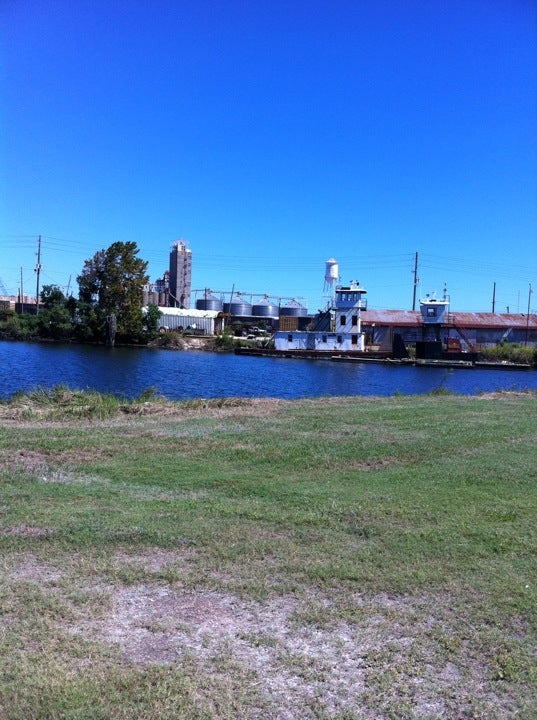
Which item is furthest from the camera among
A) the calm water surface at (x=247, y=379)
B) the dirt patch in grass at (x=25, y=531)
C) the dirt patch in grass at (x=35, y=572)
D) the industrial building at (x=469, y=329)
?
the industrial building at (x=469, y=329)

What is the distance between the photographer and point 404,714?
11.2 ft

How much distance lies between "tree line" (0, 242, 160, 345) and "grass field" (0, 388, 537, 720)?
2908 inches

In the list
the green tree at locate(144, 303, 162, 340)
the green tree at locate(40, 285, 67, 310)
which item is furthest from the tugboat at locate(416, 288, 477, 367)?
the green tree at locate(40, 285, 67, 310)

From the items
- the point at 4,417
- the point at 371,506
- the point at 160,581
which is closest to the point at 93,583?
the point at 160,581

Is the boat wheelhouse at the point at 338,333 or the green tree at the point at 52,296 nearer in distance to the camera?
the boat wheelhouse at the point at 338,333

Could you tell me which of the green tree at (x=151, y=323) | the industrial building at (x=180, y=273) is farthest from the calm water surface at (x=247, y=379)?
the industrial building at (x=180, y=273)

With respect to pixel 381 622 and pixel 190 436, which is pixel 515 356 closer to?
pixel 190 436

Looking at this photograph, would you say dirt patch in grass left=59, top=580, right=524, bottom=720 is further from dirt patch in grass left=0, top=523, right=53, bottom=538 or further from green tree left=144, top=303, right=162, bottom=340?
green tree left=144, top=303, right=162, bottom=340

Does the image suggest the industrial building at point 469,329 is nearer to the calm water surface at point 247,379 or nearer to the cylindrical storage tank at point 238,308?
the calm water surface at point 247,379

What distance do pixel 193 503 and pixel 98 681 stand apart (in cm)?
338

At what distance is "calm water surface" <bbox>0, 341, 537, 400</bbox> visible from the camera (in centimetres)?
3018

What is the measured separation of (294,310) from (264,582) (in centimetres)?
12781

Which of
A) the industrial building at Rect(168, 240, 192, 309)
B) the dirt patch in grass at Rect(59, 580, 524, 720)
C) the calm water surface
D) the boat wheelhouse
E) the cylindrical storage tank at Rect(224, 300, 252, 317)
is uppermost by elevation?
the industrial building at Rect(168, 240, 192, 309)

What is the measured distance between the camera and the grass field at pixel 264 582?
139 inches
